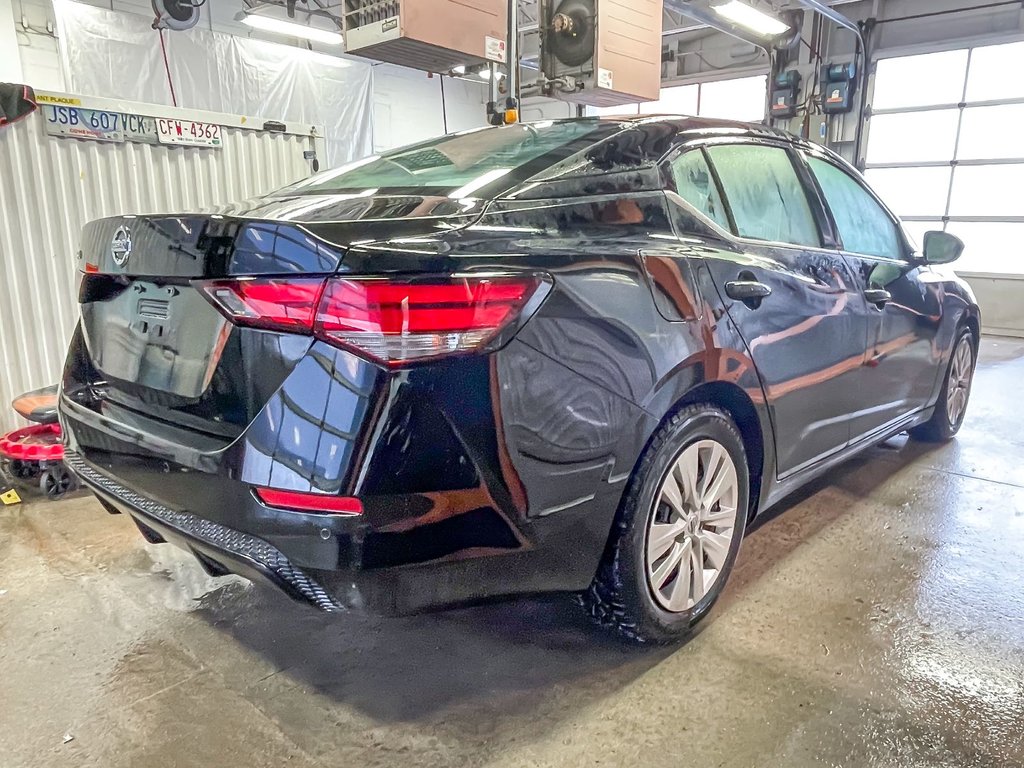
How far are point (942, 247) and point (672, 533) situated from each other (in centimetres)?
209

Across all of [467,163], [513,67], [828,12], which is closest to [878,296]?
[467,163]

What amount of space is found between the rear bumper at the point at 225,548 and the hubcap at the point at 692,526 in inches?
33.0

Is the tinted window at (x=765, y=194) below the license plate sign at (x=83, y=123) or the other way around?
below

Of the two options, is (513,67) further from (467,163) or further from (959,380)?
(959,380)

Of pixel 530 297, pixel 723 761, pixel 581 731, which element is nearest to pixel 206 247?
pixel 530 297

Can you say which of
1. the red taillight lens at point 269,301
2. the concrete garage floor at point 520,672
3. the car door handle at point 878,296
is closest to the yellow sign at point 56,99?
the concrete garage floor at point 520,672

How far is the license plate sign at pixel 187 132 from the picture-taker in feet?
12.1

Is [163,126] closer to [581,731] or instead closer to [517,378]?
[517,378]

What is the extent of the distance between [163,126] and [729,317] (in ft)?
10.3

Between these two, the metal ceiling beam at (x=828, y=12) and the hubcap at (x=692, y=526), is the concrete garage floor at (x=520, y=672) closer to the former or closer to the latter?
the hubcap at (x=692, y=526)

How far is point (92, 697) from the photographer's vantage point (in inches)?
69.6

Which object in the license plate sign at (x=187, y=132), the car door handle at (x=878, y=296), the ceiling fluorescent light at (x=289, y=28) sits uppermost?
the ceiling fluorescent light at (x=289, y=28)

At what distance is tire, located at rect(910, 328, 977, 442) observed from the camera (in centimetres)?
357

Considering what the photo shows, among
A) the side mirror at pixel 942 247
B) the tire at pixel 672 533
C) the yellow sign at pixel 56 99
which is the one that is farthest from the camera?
the yellow sign at pixel 56 99
